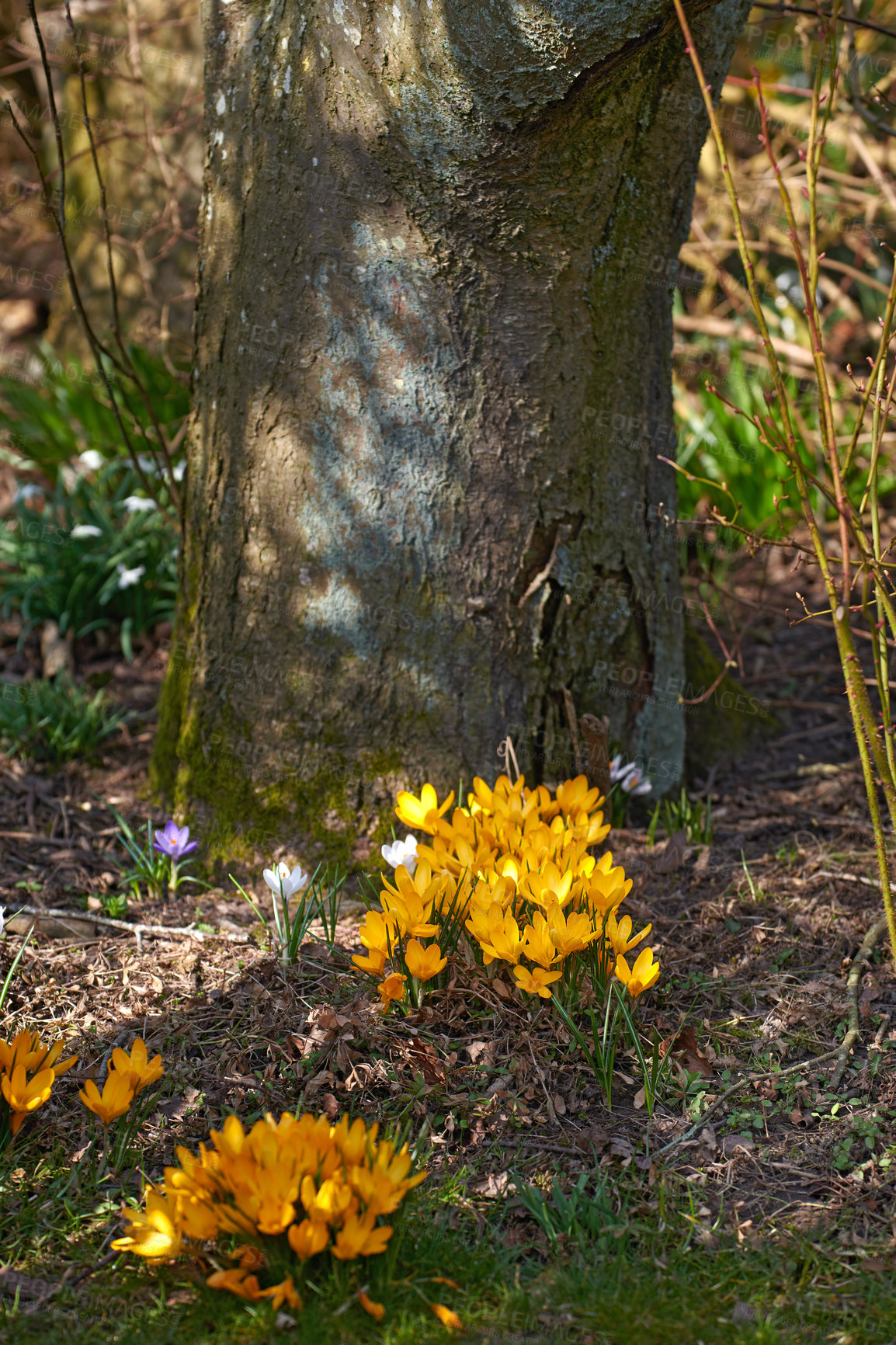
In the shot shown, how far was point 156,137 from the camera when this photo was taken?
4.39m

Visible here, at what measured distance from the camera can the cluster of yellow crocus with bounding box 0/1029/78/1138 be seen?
5.90 feet

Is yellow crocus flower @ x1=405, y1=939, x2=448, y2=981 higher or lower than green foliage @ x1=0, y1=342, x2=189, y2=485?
lower

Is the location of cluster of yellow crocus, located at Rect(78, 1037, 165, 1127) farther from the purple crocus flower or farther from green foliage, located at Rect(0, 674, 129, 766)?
green foliage, located at Rect(0, 674, 129, 766)

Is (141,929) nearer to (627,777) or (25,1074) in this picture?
(25,1074)

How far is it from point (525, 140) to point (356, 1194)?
205 centimetres

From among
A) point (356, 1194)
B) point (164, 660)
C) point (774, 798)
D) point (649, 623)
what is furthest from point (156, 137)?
point (356, 1194)

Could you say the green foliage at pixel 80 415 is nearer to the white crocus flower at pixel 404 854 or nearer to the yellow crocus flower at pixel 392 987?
the white crocus flower at pixel 404 854

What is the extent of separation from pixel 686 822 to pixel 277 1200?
1.69 meters

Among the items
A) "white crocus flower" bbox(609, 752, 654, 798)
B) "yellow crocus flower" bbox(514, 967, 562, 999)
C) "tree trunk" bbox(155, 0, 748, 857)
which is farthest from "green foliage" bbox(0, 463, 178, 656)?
"yellow crocus flower" bbox(514, 967, 562, 999)

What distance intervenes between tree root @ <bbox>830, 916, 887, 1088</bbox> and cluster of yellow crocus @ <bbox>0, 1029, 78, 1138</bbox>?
4.79 ft

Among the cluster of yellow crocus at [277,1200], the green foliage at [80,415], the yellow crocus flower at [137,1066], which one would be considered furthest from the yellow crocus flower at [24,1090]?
the green foliage at [80,415]

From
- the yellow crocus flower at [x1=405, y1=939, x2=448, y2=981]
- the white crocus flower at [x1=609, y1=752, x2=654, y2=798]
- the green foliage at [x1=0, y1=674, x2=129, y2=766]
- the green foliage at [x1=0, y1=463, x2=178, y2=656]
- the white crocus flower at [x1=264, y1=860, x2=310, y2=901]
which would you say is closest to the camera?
the yellow crocus flower at [x1=405, y1=939, x2=448, y2=981]

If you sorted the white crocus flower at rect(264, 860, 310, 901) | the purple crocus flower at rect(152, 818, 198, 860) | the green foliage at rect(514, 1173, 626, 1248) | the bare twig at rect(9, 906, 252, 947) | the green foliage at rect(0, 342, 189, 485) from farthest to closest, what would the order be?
1. the green foliage at rect(0, 342, 189, 485)
2. the purple crocus flower at rect(152, 818, 198, 860)
3. the bare twig at rect(9, 906, 252, 947)
4. the white crocus flower at rect(264, 860, 310, 901)
5. the green foliage at rect(514, 1173, 626, 1248)

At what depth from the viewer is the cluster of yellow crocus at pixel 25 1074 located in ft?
5.90
